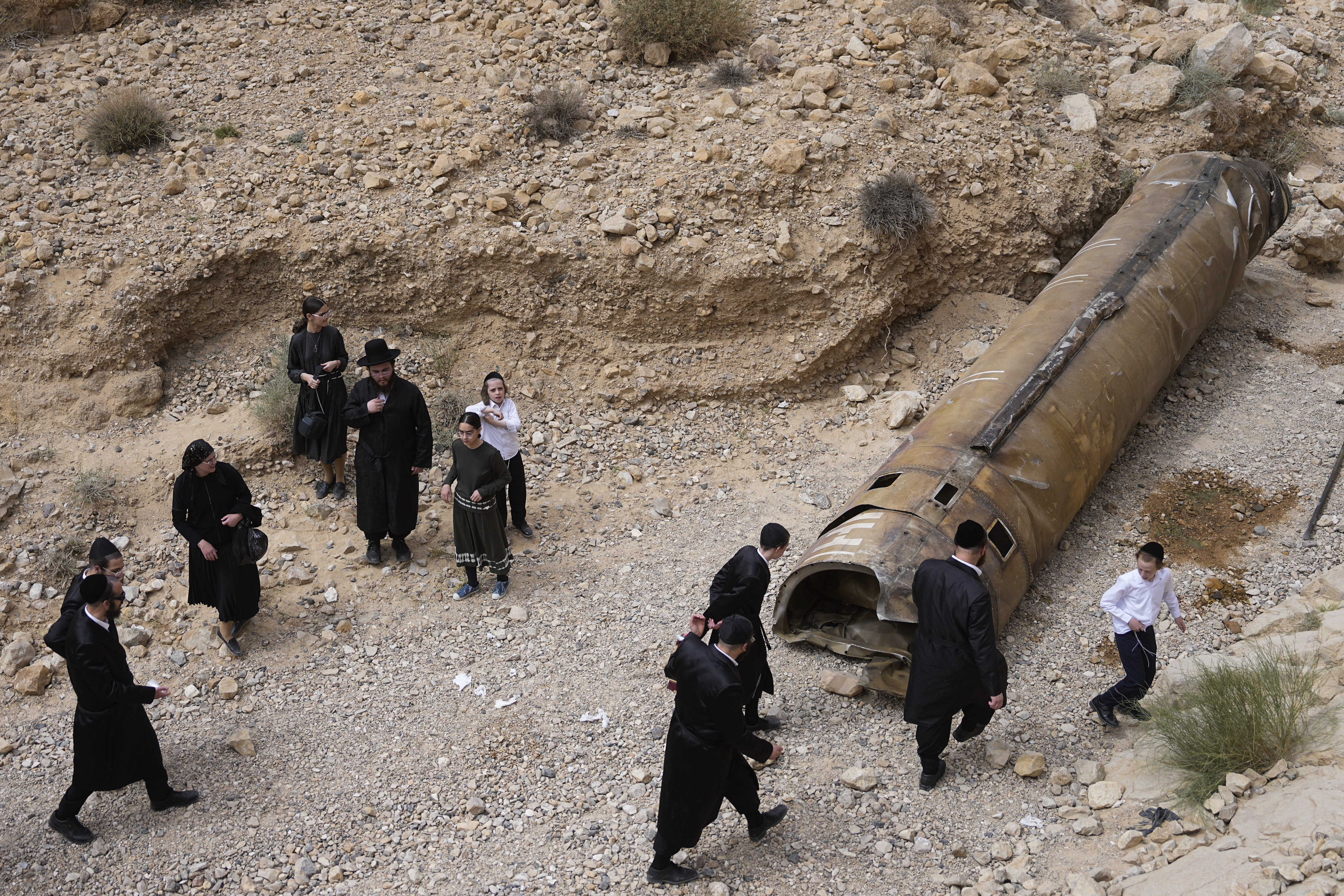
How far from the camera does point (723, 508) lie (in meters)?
7.11

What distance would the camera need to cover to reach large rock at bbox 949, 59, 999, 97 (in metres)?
9.11

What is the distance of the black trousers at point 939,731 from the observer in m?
4.66

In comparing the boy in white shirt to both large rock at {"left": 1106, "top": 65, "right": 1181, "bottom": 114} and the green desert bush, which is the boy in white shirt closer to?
the green desert bush

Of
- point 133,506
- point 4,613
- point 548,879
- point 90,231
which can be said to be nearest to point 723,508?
point 548,879

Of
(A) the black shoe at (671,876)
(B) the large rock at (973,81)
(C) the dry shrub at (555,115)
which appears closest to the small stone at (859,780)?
(A) the black shoe at (671,876)

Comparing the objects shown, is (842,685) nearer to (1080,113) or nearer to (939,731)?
(939,731)

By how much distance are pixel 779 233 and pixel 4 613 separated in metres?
6.17

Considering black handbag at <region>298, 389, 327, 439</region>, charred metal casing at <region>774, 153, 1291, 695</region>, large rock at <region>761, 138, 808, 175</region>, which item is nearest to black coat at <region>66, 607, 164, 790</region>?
black handbag at <region>298, 389, 327, 439</region>

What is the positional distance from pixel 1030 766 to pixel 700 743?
184 centimetres

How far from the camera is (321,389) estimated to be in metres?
6.79

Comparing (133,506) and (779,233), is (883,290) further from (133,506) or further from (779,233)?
(133,506)

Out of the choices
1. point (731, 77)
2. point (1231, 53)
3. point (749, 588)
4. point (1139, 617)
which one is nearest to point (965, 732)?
point (1139, 617)

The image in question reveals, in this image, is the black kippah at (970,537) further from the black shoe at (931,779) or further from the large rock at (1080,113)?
the large rock at (1080,113)

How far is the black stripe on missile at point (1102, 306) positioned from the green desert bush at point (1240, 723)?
1819 millimetres
